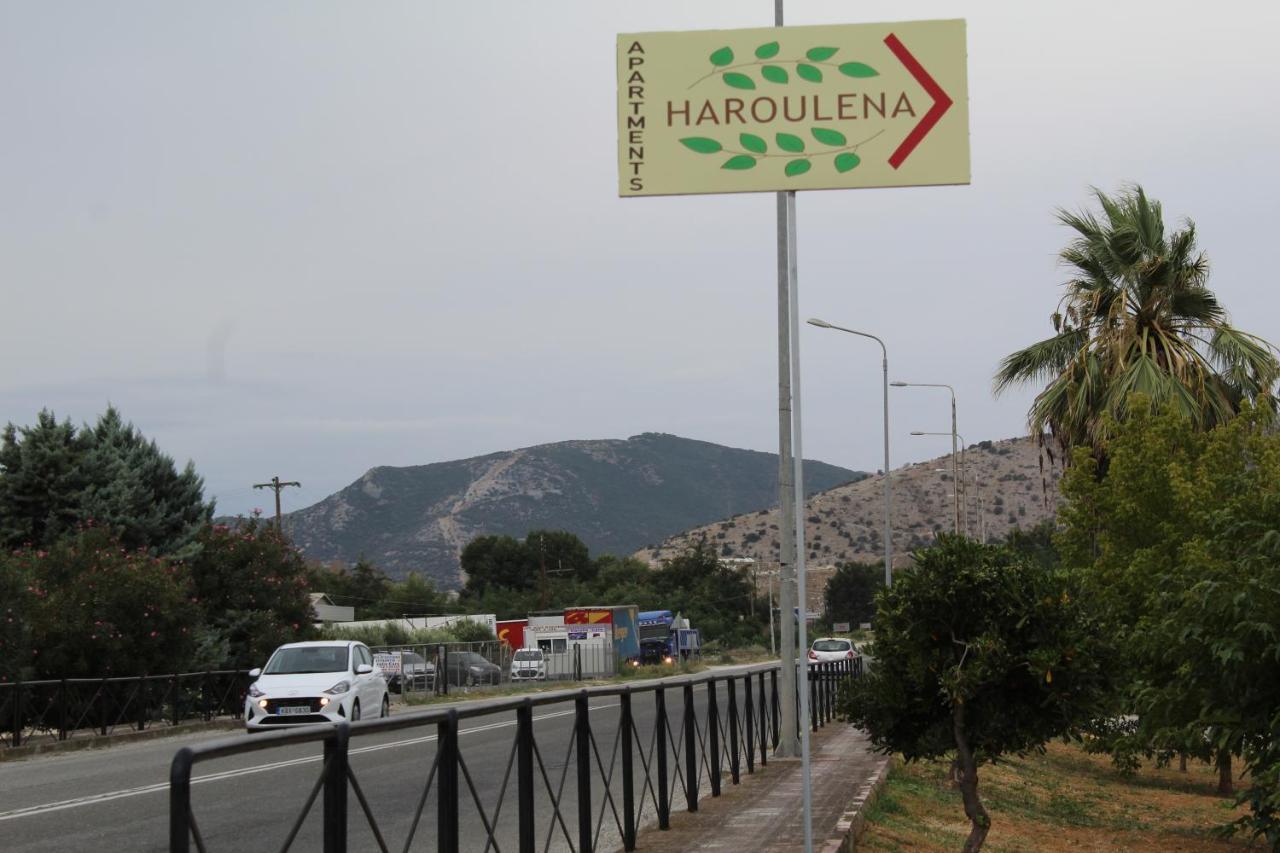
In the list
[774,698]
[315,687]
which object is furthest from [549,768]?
[315,687]

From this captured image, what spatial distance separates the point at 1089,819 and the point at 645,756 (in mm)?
9291

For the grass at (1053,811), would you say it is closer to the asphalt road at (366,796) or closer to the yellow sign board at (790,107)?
the asphalt road at (366,796)

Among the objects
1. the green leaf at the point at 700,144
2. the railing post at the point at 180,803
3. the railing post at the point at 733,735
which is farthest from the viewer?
the railing post at the point at 733,735

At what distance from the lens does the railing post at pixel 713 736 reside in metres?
14.2

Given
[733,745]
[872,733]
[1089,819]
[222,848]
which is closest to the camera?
[222,848]

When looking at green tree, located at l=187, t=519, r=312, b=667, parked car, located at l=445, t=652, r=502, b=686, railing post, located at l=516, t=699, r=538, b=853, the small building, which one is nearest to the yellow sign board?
railing post, located at l=516, t=699, r=538, b=853

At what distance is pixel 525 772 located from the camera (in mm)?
7938

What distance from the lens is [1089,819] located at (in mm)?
18469

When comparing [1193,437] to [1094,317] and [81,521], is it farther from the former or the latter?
[81,521]

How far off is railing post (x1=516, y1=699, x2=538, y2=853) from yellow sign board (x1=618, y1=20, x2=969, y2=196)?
9.92ft

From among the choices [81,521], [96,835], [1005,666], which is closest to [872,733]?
[1005,666]

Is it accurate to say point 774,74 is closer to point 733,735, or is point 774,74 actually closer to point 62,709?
point 733,735

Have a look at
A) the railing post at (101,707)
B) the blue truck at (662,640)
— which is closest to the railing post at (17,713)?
the railing post at (101,707)

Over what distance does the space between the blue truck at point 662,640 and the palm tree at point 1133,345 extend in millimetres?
50903
